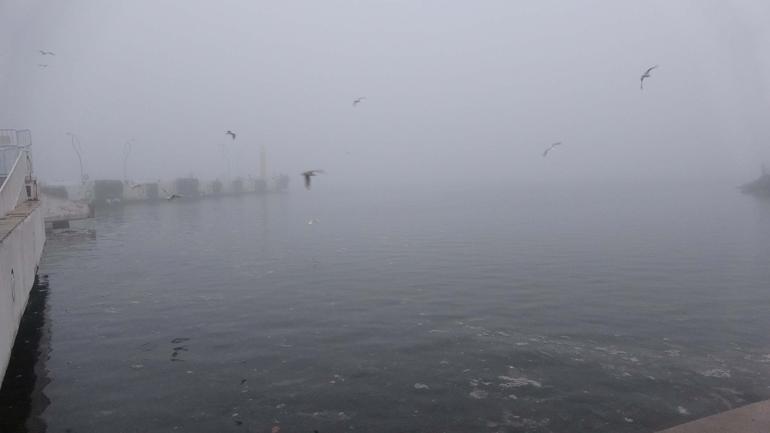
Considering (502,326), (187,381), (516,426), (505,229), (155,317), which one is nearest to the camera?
(516,426)

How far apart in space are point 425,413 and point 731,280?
67.5 feet

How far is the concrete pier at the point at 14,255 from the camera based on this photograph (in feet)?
35.3

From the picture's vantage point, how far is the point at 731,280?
24656 millimetres

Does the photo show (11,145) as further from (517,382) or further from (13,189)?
(517,382)

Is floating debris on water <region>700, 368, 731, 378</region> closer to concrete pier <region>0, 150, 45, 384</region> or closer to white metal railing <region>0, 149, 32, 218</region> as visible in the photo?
concrete pier <region>0, 150, 45, 384</region>

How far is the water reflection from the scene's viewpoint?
1047cm

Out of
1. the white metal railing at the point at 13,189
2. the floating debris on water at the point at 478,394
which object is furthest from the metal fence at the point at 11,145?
the floating debris on water at the point at 478,394

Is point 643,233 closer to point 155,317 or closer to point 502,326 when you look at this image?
point 502,326

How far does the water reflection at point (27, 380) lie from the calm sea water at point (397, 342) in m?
0.08

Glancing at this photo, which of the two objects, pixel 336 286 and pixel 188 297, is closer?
pixel 188 297

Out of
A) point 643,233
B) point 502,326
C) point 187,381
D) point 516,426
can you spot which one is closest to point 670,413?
point 516,426

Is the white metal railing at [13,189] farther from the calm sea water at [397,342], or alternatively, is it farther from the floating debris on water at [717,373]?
the floating debris on water at [717,373]

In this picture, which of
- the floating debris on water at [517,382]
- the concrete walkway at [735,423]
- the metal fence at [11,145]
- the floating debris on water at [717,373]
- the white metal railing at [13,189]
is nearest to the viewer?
the concrete walkway at [735,423]

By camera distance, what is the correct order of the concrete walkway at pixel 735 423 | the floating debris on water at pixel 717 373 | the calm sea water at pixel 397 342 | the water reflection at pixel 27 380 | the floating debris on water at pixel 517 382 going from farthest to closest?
the floating debris on water at pixel 717 373 → the floating debris on water at pixel 517 382 → the calm sea water at pixel 397 342 → the water reflection at pixel 27 380 → the concrete walkway at pixel 735 423
